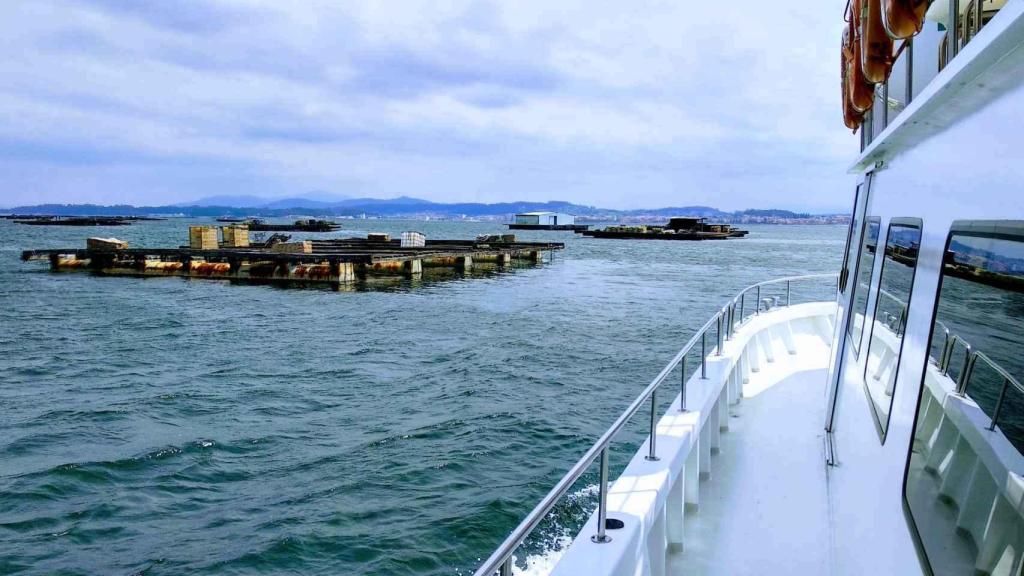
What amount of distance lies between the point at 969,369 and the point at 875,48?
257cm

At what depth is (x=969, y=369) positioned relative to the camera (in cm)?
224

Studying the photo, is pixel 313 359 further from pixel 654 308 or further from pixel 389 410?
pixel 654 308

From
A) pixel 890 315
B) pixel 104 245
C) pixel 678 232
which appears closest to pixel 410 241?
pixel 104 245

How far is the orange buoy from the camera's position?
4043mm

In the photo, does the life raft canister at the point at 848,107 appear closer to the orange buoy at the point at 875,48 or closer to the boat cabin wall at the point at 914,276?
the boat cabin wall at the point at 914,276

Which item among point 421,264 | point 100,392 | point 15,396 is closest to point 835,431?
point 100,392

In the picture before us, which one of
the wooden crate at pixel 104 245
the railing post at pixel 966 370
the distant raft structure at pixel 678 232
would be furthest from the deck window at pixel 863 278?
the distant raft structure at pixel 678 232

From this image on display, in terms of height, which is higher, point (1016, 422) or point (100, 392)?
point (1016, 422)

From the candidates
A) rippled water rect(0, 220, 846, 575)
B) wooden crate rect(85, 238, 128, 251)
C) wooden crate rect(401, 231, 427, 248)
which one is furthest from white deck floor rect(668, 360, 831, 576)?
wooden crate rect(401, 231, 427, 248)

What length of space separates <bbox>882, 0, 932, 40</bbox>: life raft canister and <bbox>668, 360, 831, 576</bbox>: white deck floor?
127 inches

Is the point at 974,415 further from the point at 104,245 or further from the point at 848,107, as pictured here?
the point at 104,245

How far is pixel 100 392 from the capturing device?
16359 mm

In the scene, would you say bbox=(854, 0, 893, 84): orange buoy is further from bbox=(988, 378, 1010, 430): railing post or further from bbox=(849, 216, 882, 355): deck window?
bbox=(988, 378, 1010, 430): railing post

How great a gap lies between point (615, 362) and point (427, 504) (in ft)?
35.5
